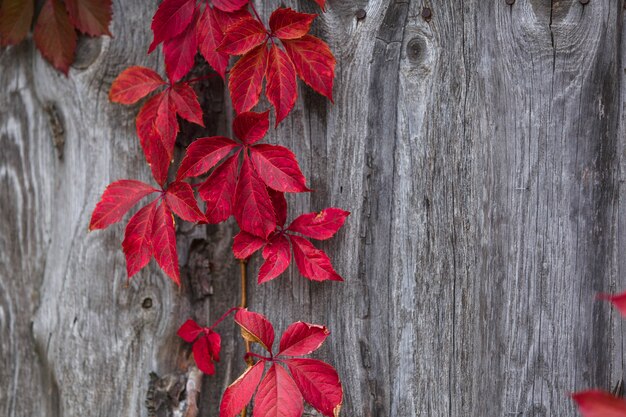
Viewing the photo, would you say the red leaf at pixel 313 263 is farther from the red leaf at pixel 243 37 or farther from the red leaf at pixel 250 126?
the red leaf at pixel 243 37

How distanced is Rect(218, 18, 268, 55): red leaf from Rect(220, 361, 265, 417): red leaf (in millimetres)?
684

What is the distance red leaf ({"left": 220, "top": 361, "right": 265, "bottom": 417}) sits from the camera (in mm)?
1192

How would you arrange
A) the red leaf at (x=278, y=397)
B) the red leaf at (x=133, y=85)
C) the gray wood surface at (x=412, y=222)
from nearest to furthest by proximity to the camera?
1. the red leaf at (x=278, y=397)
2. the gray wood surface at (x=412, y=222)
3. the red leaf at (x=133, y=85)

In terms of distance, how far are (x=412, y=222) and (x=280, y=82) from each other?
1.48 feet

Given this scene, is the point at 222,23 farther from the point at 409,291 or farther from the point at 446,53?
the point at 409,291

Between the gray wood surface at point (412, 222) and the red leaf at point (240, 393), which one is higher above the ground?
the gray wood surface at point (412, 222)

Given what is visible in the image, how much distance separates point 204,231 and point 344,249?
369 mm

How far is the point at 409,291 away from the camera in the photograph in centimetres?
133

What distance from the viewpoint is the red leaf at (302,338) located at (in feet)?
3.88

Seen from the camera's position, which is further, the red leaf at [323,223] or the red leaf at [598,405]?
the red leaf at [323,223]

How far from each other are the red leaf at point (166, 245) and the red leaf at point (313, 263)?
278 millimetres

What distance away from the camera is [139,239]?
4.21 feet

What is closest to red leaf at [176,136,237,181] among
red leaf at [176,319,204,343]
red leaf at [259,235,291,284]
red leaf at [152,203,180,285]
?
red leaf at [152,203,180,285]

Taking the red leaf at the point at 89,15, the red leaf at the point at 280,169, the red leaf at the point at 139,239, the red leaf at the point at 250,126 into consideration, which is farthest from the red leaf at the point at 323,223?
the red leaf at the point at 89,15
